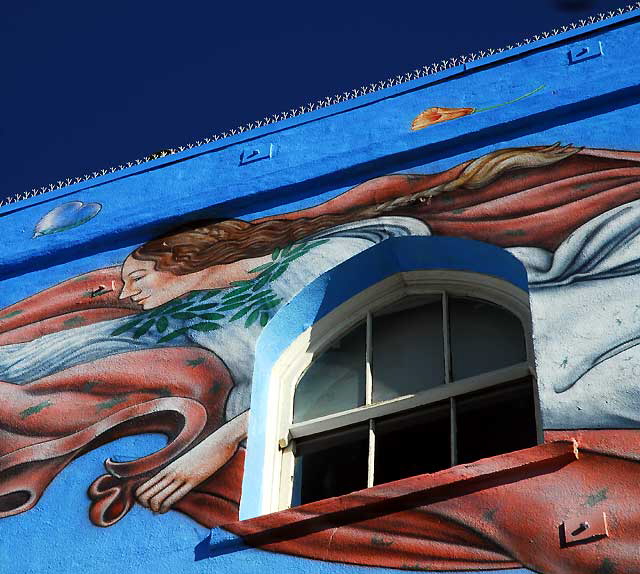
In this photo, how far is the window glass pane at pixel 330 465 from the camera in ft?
19.9

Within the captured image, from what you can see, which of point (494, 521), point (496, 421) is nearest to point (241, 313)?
point (496, 421)

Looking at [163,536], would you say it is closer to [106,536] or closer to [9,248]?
[106,536]

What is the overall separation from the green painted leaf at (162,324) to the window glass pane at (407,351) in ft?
3.48

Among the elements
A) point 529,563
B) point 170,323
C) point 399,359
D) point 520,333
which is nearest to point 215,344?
point 170,323

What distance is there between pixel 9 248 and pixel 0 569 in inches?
100

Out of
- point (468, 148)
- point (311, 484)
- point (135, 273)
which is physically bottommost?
point (311, 484)

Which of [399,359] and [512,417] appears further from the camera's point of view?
[399,359]

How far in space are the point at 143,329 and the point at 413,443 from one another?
165cm

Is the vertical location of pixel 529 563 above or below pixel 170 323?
below

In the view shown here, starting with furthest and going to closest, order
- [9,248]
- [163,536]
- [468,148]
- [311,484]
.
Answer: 1. [9,248]
2. [468,148]
3. [311,484]
4. [163,536]

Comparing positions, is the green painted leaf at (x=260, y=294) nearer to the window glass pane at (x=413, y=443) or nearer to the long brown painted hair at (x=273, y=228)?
the long brown painted hair at (x=273, y=228)

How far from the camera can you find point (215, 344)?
6.64 m

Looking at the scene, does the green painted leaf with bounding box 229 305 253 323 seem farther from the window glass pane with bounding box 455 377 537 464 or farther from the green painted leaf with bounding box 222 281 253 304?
the window glass pane with bounding box 455 377 537 464

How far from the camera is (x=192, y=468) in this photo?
605 centimetres
